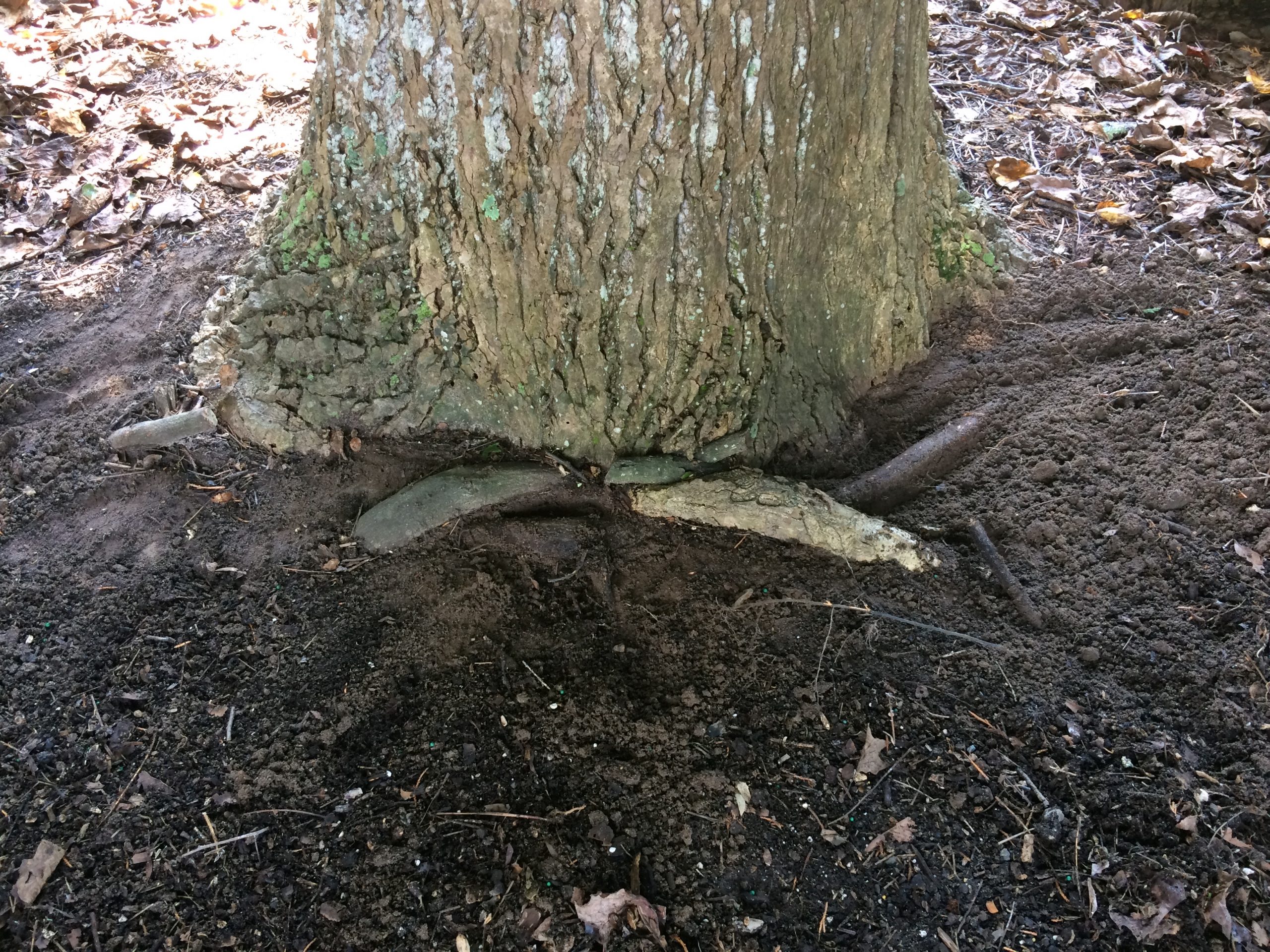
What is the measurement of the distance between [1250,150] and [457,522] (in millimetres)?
3859

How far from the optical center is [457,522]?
231cm

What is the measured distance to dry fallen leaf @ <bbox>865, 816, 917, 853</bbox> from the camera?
5.76 feet

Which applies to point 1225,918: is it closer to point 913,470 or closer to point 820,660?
point 820,660

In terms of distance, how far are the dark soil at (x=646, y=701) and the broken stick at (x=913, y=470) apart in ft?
0.17

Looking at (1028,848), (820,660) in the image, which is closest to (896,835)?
(1028,848)

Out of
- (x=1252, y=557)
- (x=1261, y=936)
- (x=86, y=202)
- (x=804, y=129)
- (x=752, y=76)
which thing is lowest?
(x=1261, y=936)

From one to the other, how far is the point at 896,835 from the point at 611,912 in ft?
2.00

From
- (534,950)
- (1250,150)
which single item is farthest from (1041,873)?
(1250,150)

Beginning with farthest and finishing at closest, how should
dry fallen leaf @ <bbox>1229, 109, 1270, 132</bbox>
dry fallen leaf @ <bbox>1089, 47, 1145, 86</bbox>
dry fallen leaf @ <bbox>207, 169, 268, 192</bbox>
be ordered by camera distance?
dry fallen leaf @ <bbox>1089, 47, 1145, 86</bbox> → dry fallen leaf @ <bbox>1229, 109, 1270, 132</bbox> → dry fallen leaf @ <bbox>207, 169, 268, 192</bbox>

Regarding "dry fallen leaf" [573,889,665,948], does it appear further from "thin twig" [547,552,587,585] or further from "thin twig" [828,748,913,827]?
"thin twig" [547,552,587,585]

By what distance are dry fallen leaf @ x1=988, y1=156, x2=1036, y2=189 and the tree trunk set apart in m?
1.15

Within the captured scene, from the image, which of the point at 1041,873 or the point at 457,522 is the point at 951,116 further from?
the point at 1041,873

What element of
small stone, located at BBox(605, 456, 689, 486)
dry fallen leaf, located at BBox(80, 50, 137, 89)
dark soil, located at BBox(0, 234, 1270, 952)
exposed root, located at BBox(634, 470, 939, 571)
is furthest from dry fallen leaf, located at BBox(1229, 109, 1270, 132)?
dry fallen leaf, located at BBox(80, 50, 137, 89)

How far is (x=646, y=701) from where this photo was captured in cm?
198
